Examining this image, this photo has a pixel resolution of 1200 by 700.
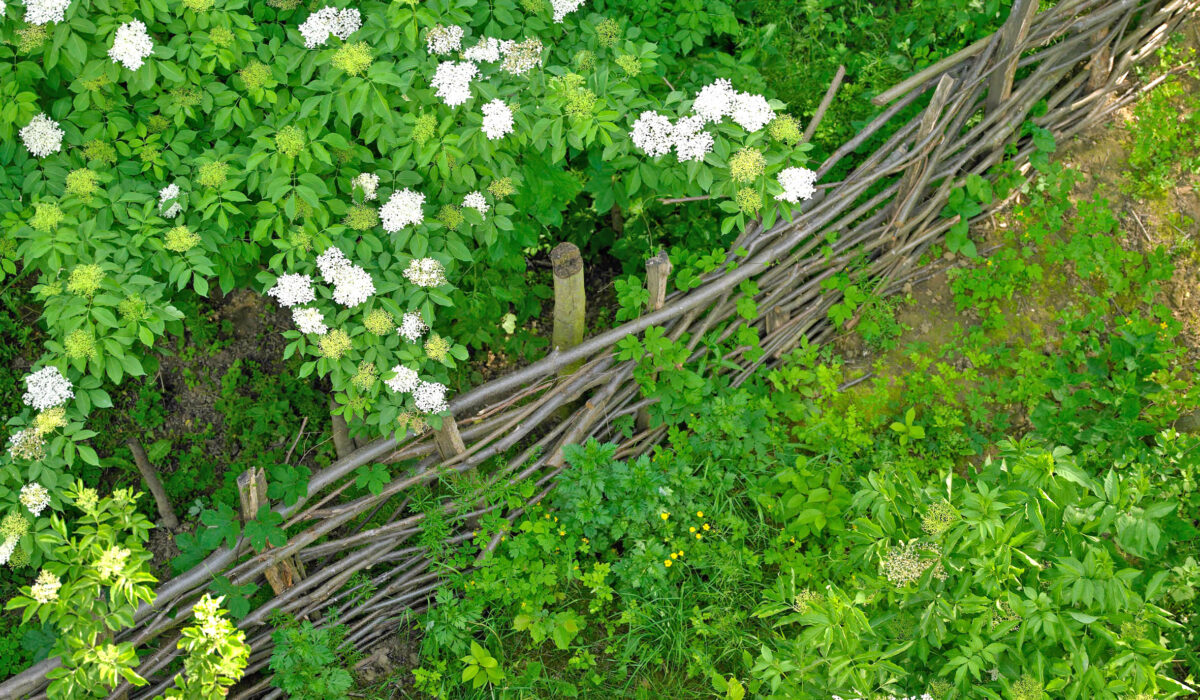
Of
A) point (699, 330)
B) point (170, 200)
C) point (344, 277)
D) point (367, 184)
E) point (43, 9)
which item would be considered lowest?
point (699, 330)

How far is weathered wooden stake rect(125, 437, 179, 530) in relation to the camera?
3.12 meters

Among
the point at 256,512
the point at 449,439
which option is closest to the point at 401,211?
the point at 449,439

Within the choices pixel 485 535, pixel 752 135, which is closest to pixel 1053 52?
pixel 752 135

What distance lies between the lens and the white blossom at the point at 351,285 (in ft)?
7.69

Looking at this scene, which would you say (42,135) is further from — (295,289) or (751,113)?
(751,113)

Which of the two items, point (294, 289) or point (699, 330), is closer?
point (294, 289)

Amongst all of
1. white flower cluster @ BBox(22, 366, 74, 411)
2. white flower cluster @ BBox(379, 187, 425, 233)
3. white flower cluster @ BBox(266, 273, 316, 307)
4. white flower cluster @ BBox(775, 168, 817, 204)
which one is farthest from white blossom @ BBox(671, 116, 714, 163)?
white flower cluster @ BBox(22, 366, 74, 411)

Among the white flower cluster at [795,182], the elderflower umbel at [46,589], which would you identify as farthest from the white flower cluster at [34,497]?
the white flower cluster at [795,182]

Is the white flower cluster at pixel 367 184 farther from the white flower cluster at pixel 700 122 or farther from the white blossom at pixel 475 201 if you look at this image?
the white flower cluster at pixel 700 122

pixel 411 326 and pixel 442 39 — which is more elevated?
pixel 442 39

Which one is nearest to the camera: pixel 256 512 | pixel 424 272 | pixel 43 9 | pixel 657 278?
pixel 43 9

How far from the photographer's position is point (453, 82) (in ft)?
7.30

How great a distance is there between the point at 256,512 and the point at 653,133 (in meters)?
1.80

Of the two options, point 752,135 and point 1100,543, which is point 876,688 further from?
point 752,135
